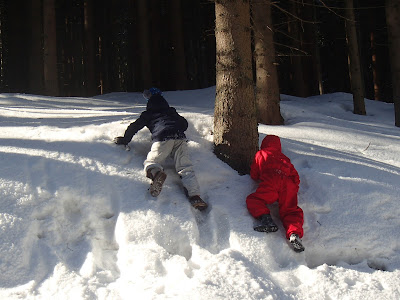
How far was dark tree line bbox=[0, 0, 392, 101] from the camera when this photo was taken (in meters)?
A: 16.4

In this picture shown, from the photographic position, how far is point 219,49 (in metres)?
5.15

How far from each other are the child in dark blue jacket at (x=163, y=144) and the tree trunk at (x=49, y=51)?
8.88m

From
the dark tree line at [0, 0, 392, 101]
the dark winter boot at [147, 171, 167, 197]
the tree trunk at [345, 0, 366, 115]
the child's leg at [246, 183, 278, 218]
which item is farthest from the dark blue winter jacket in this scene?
the dark tree line at [0, 0, 392, 101]

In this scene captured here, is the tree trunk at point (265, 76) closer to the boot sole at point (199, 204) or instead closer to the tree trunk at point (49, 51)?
the boot sole at point (199, 204)

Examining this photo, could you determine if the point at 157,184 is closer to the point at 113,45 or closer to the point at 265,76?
the point at 265,76

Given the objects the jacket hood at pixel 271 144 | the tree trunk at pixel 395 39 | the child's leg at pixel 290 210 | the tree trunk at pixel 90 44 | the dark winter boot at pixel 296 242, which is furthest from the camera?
the tree trunk at pixel 90 44

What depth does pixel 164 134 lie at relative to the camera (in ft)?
15.4

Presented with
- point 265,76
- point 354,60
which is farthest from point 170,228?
point 354,60

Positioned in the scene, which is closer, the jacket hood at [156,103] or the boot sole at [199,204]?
the boot sole at [199,204]

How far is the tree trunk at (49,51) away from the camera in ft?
42.4

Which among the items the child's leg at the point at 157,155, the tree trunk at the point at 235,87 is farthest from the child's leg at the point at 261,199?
the child's leg at the point at 157,155

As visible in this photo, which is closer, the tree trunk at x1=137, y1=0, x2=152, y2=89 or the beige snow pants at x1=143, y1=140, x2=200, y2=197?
the beige snow pants at x1=143, y1=140, x2=200, y2=197

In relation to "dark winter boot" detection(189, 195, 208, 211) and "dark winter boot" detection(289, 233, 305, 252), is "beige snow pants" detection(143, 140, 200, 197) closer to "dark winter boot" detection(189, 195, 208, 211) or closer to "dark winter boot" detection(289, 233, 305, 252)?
"dark winter boot" detection(189, 195, 208, 211)

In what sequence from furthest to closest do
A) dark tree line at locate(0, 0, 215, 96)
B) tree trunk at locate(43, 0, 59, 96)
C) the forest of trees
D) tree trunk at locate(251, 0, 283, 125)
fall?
dark tree line at locate(0, 0, 215, 96) < tree trunk at locate(43, 0, 59, 96) < tree trunk at locate(251, 0, 283, 125) < the forest of trees
